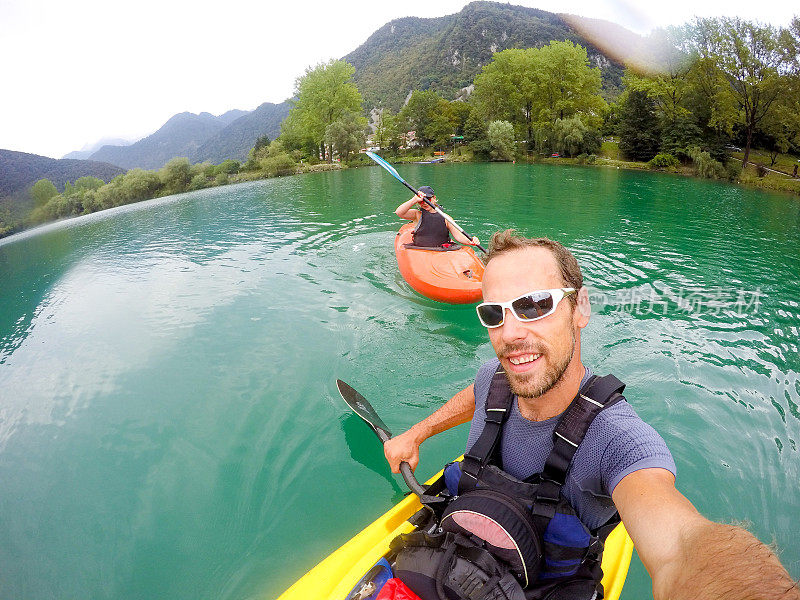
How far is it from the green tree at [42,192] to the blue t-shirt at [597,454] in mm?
45284

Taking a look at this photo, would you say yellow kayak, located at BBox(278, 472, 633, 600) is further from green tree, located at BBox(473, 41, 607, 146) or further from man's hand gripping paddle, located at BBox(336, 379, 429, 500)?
green tree, located at BBox(473, 41, 607, 146)

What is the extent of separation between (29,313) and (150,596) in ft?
33.5

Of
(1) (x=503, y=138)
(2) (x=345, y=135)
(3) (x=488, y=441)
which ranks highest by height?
(2) (x=345, y=135)

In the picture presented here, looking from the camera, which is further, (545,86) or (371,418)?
(545,86)

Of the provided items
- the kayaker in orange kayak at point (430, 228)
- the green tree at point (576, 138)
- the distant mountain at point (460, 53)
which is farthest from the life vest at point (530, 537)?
the distant mountain at point (460, 53)

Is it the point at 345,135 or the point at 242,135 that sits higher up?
the point at 242,135

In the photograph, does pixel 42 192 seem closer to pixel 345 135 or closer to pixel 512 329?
pixel 345 135

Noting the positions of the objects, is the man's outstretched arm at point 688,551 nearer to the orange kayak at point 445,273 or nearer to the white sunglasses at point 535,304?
the white sunglasses at point 535,304

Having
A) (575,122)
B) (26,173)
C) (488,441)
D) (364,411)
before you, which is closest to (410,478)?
(488,441)

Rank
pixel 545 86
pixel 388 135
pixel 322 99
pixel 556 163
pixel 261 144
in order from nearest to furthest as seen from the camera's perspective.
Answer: pixel 556 163 → pixel 545 86 → pixel 322 99 → pixel 261 144 → pixel 388 135

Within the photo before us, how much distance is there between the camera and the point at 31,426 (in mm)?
5387

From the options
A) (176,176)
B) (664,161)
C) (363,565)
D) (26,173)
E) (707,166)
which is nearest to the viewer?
(363,565)

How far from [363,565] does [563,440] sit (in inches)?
52.5

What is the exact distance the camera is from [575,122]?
→ 35062 mm
